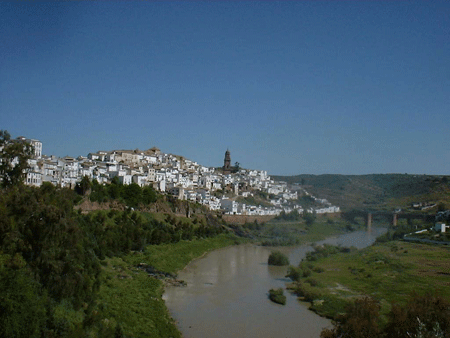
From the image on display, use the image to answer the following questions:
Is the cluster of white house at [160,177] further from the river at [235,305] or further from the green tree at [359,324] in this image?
the green tree at [359,324]

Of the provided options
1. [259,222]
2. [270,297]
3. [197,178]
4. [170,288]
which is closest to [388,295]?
[270,297]

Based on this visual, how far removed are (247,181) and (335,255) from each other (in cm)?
4247

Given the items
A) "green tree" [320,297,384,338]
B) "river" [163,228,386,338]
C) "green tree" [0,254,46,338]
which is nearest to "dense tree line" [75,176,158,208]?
"river" [163,228,386,338]

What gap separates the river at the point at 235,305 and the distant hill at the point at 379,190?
4135 cm

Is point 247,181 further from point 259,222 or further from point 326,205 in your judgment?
point 259,222

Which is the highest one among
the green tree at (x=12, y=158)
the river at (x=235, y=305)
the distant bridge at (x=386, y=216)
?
the green tree at (x=12, y=158)

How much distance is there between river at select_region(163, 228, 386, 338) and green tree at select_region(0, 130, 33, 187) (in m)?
8.52

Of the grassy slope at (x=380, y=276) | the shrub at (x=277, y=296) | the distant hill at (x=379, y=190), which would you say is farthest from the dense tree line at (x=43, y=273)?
the distant hill at (x=379, y=190)

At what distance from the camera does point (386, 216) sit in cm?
5750

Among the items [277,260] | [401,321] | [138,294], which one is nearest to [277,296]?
[138,294]

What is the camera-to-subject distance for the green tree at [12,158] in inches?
753

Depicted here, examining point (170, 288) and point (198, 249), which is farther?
point (198, 249)

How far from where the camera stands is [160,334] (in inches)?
530

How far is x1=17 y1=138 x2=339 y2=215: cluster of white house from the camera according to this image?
119ft
